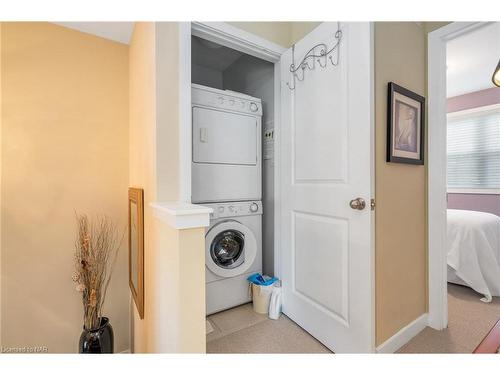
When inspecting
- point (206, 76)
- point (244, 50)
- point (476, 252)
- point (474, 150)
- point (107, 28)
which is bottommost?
point (476, 252)

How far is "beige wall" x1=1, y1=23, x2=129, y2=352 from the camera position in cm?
152

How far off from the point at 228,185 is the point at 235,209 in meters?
0.21

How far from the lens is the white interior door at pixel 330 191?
48.6 inches

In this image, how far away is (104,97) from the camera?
1789mm

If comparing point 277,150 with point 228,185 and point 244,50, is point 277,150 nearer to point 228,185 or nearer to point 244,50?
point 228,185

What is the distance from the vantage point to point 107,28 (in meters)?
1.68

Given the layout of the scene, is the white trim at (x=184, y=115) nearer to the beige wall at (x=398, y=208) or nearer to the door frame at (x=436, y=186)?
the beige wall at (x=398, y=208)

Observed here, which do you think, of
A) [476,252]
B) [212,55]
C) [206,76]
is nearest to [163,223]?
[212,55]

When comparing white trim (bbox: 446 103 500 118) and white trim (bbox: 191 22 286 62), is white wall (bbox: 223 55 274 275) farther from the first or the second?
white trim (bbox: 446 103 500 118)

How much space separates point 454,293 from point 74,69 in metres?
3.69

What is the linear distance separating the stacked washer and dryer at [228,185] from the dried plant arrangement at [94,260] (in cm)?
73

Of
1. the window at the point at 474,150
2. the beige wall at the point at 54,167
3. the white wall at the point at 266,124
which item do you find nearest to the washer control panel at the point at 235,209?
the white wall at the point at 266,124

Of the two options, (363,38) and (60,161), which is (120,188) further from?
(363,38)
